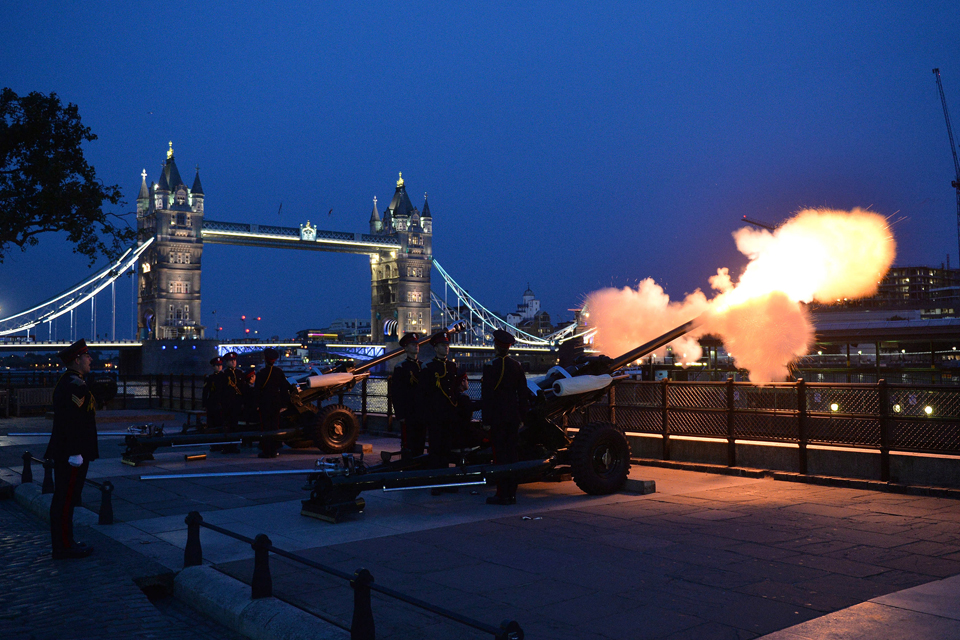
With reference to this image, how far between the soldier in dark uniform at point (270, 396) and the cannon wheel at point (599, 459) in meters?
6.06

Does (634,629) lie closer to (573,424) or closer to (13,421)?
(573,424)

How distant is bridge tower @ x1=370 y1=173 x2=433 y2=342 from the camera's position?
12331 centimetres

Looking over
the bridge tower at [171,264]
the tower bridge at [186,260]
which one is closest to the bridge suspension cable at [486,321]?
the tower bridge at [186,260]

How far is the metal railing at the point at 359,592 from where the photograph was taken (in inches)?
136

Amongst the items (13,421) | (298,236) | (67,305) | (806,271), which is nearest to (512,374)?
(806,271)

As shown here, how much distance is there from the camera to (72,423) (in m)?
7.06

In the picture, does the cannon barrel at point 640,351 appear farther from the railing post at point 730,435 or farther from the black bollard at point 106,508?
the black bollard at point 106,508

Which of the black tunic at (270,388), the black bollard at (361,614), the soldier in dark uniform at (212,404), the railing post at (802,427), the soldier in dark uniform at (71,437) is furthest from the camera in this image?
the soldier in dark uniform at (212,404)

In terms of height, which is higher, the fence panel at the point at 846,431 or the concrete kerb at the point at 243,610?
the fence panel at the point at 846,431

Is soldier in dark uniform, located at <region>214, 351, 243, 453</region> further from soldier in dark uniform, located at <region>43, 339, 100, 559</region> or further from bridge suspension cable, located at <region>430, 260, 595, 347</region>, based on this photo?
bridge suspension cable, located at <region>430, 260, 595, 347</region>

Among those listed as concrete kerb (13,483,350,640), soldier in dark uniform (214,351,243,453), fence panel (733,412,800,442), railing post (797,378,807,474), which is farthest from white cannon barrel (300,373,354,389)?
concrete kerb (13,483,350,640)

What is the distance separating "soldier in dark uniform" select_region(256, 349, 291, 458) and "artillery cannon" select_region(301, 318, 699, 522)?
4.30 m

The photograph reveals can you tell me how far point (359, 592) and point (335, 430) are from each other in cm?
1001

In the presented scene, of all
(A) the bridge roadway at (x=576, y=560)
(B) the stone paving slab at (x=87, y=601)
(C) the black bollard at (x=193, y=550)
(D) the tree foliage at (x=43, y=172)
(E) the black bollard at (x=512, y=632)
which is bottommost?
(B) the stone paving slab at (x=87, y=601)
